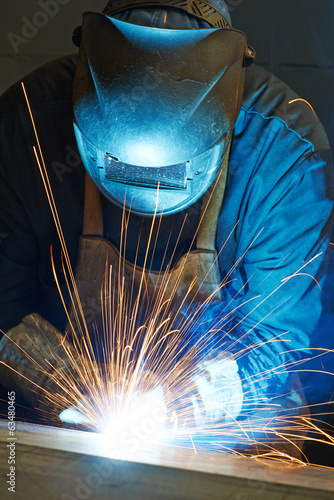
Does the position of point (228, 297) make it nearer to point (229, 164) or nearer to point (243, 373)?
point (243, 373)

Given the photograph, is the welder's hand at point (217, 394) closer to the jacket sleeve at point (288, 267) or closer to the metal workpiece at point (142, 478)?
the jacket sleeve at point (288, 267)

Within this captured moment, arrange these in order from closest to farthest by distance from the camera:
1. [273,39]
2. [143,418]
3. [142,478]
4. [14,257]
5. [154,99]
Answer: [142,478]
[154,99]
[143,418]
[14,257]
[273,39]

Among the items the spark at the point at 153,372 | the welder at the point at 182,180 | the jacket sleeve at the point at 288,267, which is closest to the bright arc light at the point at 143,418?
the spark at the point at 153,372

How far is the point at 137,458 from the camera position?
0.76 meters

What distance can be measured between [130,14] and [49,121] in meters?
0.43

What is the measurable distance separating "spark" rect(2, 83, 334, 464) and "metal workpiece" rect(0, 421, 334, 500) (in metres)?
0.32

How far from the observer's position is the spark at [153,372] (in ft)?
3.92

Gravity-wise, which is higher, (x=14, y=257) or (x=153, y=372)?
(x=14, y=257)

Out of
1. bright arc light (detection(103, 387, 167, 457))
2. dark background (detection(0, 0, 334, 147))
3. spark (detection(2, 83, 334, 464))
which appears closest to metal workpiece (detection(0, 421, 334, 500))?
bright arc light (detection(103, 387, 167, 457))

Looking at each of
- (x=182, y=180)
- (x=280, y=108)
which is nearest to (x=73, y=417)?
(x=182, y=180)

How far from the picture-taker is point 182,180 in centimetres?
115

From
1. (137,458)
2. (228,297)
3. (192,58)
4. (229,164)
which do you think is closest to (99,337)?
(228,297)

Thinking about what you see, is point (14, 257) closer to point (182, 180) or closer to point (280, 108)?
point (182, 180)

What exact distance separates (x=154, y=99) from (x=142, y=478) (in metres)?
0.76
